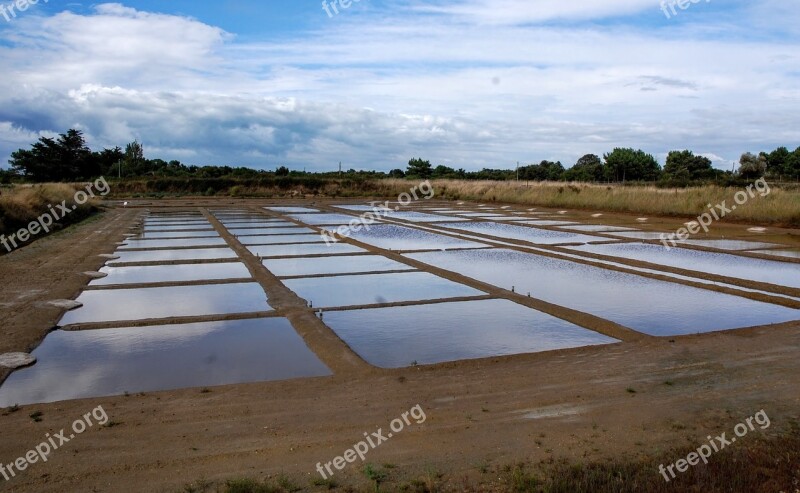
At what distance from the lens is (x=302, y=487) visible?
10.0ft

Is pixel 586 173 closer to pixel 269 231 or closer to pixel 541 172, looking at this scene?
pixel 541 172

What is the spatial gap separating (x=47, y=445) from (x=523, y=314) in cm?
490

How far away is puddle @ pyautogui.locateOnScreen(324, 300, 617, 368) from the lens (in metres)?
5.54

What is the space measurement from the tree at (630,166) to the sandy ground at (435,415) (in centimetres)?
4838

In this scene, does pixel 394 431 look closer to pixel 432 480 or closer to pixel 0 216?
pixel 432 480

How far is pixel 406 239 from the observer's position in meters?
15.5

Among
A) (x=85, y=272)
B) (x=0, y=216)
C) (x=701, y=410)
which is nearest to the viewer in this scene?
(x=701, y=410)

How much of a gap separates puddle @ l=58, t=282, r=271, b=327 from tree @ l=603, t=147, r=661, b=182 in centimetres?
4710

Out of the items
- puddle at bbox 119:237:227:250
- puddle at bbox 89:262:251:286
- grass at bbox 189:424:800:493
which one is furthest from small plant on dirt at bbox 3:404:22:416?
puddle at bbox 119:237:227:250

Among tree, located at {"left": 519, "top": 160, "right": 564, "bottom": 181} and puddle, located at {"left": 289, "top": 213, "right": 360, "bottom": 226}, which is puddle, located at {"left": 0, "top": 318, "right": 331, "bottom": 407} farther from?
tree, located at {"left": 519, "top": 160, "right": 564, "bottom": 181}

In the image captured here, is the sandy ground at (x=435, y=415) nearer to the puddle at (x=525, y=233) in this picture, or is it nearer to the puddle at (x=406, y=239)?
the puddle at (x=406, y=239)

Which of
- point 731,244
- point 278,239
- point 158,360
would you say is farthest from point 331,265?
point 731,244

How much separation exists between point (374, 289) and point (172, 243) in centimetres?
739

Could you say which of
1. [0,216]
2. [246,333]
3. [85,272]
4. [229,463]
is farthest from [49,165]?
[229,463]
